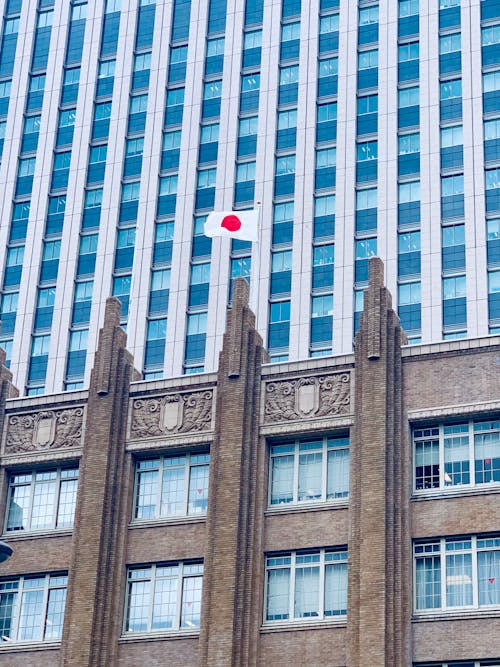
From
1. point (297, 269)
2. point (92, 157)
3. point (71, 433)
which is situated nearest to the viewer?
point (71, 433)

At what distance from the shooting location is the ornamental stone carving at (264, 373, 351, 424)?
51.5m

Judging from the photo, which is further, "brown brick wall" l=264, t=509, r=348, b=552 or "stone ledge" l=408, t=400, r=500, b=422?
"brown brick wall" l=264, t=509, r=348, b=552

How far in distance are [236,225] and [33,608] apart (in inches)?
614

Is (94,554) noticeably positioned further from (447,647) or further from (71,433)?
(447,647)

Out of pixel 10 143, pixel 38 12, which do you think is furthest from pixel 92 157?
pixel 38 12

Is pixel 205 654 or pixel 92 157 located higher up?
pixel 92 157

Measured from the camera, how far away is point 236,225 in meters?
57.0

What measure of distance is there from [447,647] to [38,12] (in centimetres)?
8155

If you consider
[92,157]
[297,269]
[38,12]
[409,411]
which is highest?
[38,12]

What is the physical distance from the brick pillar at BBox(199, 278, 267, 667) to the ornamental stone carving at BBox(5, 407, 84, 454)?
550cm

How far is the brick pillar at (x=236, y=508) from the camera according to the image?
48906 millimetres

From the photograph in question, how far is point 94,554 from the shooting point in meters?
51.6

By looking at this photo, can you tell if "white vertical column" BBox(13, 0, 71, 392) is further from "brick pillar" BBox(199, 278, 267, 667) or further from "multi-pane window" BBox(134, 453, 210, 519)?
"brick pillar" BBox(199, 278, 267, 667)

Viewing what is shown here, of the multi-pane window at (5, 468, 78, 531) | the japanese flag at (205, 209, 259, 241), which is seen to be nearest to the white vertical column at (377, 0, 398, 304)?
the japanese flag at (205, 209, 259, 241)
